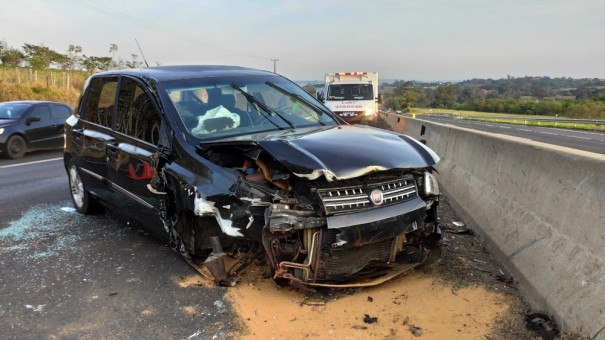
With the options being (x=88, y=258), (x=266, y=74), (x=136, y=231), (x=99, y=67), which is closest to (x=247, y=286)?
(x=88, y=258)

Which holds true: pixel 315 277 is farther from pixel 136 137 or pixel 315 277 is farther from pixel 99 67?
pixel 99 67

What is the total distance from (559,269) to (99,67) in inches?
1755

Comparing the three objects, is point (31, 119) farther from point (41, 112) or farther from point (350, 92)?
point (350, 92)

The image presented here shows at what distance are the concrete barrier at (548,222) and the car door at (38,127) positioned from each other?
468 inches

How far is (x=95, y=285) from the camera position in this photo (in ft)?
13.2

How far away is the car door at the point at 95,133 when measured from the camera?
5.28 metres

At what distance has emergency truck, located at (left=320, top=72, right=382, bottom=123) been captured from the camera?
67.9ft

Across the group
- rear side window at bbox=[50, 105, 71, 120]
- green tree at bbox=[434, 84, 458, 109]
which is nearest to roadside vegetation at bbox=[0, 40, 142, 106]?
rear side window at bbox=[50, 105, 71, 120]

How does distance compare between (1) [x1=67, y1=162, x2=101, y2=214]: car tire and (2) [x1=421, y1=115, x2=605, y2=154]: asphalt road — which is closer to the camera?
(1) [x1=67, y1=162, x2=101, y2=214]: car tire

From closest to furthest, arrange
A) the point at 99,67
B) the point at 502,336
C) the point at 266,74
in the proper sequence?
the point at 502,336 < the point at 266,74 < the point at 99,67

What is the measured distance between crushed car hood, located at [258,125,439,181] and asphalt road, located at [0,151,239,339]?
1.23 m

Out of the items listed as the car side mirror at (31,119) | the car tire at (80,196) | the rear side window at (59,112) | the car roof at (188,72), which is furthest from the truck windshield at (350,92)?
the car roof at (188,72)

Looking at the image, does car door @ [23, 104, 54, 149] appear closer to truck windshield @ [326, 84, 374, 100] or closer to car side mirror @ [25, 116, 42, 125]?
car side mirror @ [25, 116, 42, 125]

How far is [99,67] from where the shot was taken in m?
41.7
